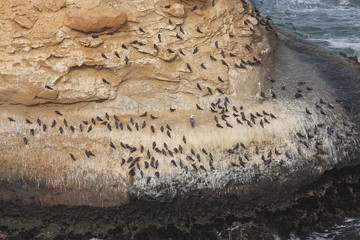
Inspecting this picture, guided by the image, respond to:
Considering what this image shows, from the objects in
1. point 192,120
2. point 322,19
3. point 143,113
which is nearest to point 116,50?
point 143,113

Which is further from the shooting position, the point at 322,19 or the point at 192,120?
the point at 322,19

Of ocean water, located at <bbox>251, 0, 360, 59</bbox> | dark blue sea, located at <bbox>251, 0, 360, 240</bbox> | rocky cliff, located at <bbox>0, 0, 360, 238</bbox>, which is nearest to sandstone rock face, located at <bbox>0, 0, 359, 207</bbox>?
rocky cliff, located at <bbox>0, 0, 360, 238</bbox>

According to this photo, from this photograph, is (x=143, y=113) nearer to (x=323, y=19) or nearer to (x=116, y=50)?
(x=116, y=50)

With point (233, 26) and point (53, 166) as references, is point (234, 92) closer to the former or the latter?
point (233, 26)

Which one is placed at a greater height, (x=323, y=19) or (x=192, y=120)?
(x=192, y=120)

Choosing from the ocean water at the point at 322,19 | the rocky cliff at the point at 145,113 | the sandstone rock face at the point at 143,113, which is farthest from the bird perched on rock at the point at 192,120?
the ocean water at the point at 322,19

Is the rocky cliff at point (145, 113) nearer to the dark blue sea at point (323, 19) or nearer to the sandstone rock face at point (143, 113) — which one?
the sandstone rock face at point (143, 113)

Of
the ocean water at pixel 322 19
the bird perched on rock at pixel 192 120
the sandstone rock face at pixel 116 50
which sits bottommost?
the ocean water at pixel 322 19
